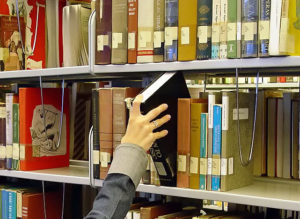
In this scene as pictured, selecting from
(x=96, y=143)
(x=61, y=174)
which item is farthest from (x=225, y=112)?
(x=61, y=174)

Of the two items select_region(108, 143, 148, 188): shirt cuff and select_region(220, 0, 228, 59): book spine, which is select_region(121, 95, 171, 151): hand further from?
select_region(220, 0, 228, 59): book spine

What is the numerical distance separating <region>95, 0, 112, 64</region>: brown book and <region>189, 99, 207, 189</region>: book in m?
0.39

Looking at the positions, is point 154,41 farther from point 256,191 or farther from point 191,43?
point 256,191

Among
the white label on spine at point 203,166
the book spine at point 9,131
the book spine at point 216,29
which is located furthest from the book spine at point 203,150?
the book spine at point 9,131

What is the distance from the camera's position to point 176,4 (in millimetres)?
1640

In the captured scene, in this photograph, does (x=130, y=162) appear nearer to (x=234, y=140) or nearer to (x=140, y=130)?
(x=140, y=130)

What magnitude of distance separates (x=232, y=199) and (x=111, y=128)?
1.76 feet

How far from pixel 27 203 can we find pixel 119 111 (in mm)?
713

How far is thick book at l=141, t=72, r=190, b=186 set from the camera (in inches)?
62.9

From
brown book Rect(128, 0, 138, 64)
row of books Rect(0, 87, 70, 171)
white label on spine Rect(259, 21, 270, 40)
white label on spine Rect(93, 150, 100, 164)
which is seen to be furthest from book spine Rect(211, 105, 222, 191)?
row of books Rect(0, 87, 70, 171)

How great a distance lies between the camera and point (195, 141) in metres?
1.63

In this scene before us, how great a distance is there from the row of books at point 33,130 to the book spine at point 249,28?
1067 millimetres

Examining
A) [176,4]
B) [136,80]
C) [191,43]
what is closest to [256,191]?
[191,43]

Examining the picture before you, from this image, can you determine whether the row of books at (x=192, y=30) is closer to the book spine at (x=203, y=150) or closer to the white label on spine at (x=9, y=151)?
the book spine at (x=203, y=150)
